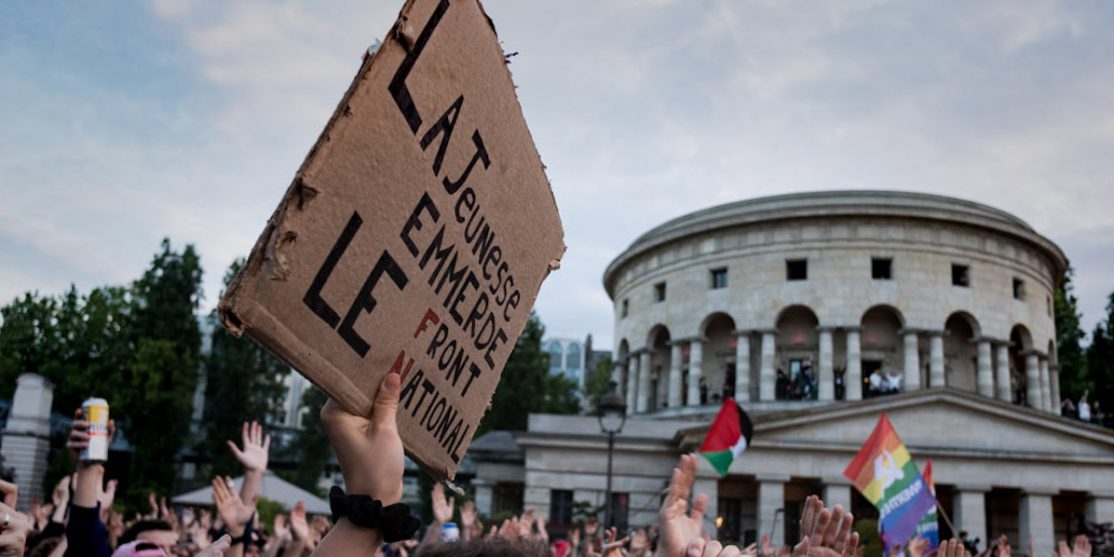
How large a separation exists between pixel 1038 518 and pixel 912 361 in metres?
11.0

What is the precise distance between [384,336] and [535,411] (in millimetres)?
52186

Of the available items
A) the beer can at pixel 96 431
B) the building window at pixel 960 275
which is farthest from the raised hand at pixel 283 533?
the building window at pixel 960 275

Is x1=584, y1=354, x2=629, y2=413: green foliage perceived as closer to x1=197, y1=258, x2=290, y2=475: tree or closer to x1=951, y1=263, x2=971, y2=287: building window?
x1=197, y1=258, x2=290, y2=475: tree

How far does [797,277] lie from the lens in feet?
147

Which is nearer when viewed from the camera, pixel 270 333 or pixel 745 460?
pixel 270 333

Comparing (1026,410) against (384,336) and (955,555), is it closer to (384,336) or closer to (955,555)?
(955,555)

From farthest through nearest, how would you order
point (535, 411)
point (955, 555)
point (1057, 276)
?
point (535, 411) → point (1057, 276) → point (955, 555)

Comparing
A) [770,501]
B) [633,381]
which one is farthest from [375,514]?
[633,381]

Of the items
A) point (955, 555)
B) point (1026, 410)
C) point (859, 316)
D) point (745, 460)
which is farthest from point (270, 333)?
point (859, 316)

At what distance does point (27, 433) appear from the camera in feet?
131

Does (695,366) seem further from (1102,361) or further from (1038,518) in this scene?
(1102,361)

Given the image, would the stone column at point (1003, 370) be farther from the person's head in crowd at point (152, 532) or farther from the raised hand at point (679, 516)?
the person's head in crowd at point (152, 532)

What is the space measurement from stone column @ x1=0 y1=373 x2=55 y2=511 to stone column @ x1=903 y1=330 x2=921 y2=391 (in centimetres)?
3821

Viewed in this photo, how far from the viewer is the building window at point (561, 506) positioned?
115ft
